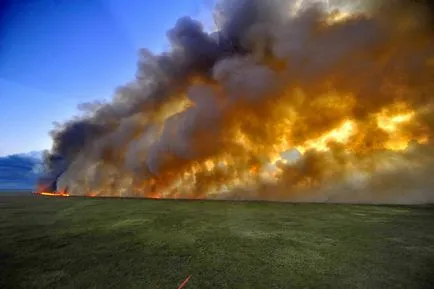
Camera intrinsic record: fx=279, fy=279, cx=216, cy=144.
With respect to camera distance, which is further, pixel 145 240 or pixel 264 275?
pixel 145 240

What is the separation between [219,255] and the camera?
723 cm

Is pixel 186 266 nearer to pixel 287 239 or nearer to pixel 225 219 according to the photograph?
pixel 287 239

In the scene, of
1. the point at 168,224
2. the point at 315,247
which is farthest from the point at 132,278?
the point at 168,224

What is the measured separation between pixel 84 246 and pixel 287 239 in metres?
6.23

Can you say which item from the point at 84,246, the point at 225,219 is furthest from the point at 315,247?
the point at 84,246

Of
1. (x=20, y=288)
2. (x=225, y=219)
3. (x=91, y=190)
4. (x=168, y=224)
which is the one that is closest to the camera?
(x=20, y=288)

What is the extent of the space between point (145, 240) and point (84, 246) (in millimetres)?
1765

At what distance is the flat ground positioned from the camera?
5.57 metres

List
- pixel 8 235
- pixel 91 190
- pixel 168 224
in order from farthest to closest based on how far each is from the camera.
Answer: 1. pixel 91 190
2. pixel 168 224
3. pixel 8 235

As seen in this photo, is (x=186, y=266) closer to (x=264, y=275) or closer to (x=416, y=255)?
(x=264, y=275)

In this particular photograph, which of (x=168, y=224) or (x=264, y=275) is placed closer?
(x=264, y=275)

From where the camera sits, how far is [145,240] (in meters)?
8.91

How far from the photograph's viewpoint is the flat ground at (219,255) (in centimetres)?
557

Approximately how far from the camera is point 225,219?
1323cm
